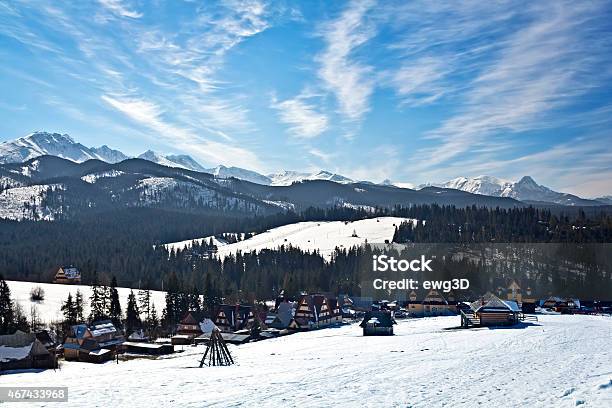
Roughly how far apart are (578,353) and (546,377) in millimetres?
8432

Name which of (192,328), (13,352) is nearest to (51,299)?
(192,328)

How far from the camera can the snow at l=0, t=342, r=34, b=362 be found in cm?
4009

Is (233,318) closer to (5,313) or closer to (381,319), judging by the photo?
Result: (381,319)

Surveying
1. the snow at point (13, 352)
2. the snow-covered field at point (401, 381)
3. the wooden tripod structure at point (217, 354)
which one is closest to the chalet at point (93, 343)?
the snow at point (13, 352)

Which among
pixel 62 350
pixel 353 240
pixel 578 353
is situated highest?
pixel 353 240

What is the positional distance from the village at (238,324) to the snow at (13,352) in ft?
0.24

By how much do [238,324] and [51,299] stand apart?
126 feet

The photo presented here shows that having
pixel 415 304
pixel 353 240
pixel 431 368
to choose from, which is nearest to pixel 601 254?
pixel 415 304

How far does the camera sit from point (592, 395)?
565 inches

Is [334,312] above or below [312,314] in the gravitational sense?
below

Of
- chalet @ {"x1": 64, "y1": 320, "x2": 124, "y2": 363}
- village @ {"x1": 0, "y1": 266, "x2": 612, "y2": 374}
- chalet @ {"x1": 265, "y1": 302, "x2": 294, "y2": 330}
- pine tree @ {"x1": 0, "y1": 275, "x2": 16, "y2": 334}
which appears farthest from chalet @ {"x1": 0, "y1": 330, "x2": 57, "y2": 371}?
chalet @ {"x1": 265, "y1": 302, "x2": 294, "y2": 330}

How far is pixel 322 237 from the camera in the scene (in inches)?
6683

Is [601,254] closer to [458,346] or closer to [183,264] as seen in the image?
[458,346]

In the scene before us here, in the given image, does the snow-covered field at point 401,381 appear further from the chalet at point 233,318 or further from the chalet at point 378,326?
the chalet at point 233,318
